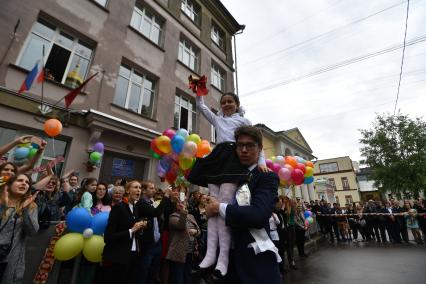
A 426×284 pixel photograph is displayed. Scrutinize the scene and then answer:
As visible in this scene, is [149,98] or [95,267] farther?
[149,98]

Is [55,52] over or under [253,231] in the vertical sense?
over

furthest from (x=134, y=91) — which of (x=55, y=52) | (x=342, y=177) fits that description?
(x=342, y=177)

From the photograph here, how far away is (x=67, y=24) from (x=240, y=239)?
8.78m

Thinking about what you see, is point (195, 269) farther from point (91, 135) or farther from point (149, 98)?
point (149, 98)

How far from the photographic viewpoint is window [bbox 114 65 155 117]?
8.44 m

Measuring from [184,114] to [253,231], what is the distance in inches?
399

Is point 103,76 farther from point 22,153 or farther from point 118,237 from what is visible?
point 118,237

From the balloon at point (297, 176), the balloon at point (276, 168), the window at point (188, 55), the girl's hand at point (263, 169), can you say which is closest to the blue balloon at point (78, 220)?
the girl's hand at point (263, 169)

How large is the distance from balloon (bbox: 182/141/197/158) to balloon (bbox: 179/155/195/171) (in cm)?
11

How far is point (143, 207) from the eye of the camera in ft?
12.2

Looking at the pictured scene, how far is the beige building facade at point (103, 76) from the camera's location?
589 cm

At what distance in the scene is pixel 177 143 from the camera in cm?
549

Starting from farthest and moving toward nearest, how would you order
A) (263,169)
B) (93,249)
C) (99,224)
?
1. (99,224)
2. (93,249)
3. (263,169)

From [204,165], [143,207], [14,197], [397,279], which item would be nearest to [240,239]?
[204,165]
